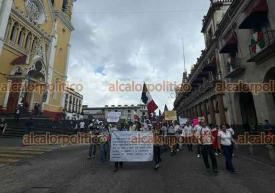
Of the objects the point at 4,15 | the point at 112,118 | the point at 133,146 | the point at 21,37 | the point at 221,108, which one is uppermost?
the point at 4,15

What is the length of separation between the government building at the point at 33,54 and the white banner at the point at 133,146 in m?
18.3

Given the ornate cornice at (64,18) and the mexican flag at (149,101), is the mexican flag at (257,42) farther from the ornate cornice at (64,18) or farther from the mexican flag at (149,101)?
the ornate cornice at (64,18)

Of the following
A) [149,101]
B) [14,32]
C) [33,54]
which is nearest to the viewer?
[149,101]

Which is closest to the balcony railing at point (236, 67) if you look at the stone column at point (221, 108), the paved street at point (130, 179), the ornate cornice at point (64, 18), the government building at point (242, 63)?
the government building at point (242, 63)

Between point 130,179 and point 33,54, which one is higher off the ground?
point 33,54

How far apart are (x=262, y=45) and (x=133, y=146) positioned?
1110 cm

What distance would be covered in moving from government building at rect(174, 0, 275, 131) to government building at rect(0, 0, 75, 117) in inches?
930

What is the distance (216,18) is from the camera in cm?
2223

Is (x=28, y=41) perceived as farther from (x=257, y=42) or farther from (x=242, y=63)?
(x=257, y=42)

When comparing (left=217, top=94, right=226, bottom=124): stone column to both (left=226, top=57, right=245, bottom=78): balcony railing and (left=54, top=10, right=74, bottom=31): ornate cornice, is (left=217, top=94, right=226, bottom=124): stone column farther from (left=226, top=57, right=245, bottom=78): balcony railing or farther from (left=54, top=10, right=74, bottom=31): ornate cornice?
(left=54, top=10, right=74, bottom=31): ornate cornice

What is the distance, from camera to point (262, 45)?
39.5 ft

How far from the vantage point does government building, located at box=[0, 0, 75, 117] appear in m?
22.2

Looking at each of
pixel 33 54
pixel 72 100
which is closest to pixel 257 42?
pixel 33 54

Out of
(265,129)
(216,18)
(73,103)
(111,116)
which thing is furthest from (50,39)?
(73,103)
